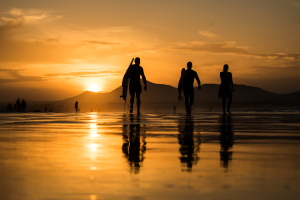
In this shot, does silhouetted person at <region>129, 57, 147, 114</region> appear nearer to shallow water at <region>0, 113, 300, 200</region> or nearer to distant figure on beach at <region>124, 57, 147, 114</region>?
distant figure on beach at <region>124, 57, 147, 114</region>

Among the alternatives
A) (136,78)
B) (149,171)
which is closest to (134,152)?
(149,171)

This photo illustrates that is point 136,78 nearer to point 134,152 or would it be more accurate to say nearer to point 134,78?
point 134,78

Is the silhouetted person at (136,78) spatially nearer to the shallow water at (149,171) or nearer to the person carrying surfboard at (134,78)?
the person carrying surfboard at (134,78)

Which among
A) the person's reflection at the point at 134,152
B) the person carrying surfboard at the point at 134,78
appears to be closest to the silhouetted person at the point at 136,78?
the person carrying surfboard at the point at 134,78

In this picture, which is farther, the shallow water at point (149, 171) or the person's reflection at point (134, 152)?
the person's reflection at point (134, 152)

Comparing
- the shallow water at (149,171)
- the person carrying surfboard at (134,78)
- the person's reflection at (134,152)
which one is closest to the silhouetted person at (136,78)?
the person carrying surfboard at (134,78)

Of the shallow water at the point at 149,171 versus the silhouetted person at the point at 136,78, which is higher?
the silhouetted person at the point at 136,78

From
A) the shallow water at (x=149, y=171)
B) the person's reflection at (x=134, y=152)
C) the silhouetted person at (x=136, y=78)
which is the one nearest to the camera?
the shallow water at (x=149, y=171)

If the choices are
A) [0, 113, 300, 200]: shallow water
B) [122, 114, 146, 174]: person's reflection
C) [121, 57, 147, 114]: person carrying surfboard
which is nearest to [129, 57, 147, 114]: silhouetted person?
[121, 57, 147, 114]: person carrying surfboard

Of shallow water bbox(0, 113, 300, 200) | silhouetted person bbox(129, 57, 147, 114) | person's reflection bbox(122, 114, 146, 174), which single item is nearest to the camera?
shallow water bbox(0, 113, 300, 200)

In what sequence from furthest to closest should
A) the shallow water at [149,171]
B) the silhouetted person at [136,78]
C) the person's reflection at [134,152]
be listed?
the silhouetted person at [136,78] < the person's reflection at [134,152] < the shallow water at [149,171]

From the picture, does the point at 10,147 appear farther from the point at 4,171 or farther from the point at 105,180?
the point at 105,180

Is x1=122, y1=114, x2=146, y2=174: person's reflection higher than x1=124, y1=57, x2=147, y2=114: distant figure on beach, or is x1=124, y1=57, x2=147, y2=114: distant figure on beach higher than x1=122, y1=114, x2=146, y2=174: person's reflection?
x1=124, y1=57, x2=147, y2=114: distant figure on beach

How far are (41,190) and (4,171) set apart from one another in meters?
0.86
